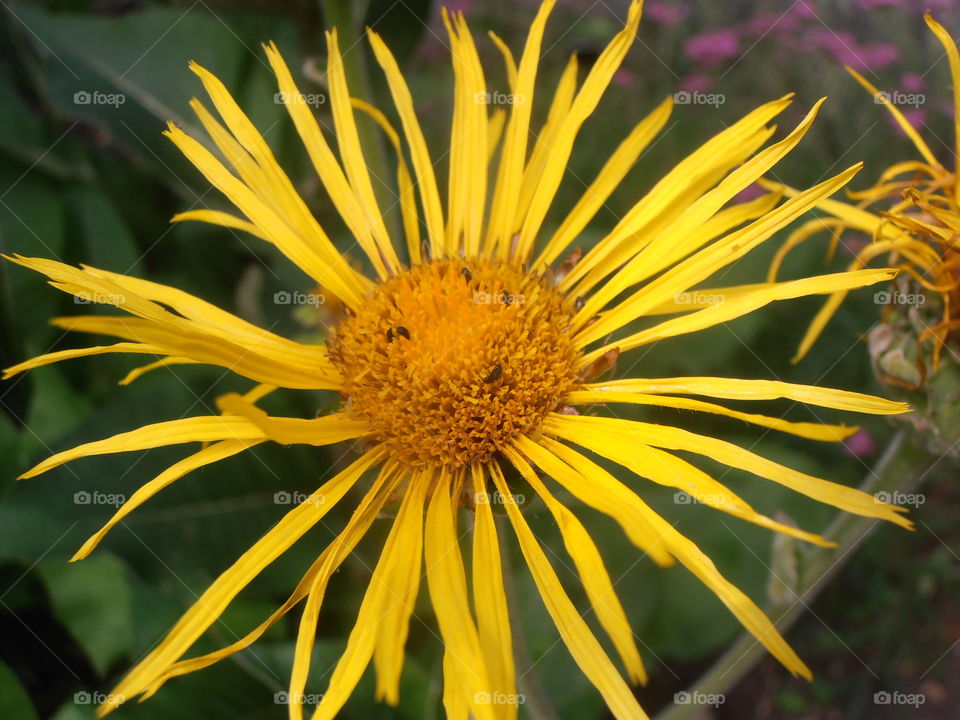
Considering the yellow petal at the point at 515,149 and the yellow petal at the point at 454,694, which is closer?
the yellow petal at the point at 454,694

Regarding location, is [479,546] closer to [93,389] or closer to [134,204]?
[93,389]

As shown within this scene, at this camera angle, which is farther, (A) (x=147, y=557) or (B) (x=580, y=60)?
(B) (x=580, y=60)

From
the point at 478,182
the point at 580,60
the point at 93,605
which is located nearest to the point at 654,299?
the point at 478,182

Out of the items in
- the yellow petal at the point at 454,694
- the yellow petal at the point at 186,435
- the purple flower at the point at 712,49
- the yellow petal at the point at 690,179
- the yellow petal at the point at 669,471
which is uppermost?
the purple flower at the point at 712,49

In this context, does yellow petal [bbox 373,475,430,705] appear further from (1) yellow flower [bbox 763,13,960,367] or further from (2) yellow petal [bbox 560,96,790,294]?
(1) yellow flower [bbox 763,13,960,367]

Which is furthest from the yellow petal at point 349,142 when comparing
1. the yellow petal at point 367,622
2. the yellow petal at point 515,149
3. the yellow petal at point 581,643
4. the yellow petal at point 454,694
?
the yellow petal at point 454,694

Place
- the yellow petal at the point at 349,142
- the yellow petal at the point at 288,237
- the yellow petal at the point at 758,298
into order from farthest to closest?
the yellow petal at the point at 349,142 → the yellow petal at the point at 288,237 → the yellow petal at the point at 758,298

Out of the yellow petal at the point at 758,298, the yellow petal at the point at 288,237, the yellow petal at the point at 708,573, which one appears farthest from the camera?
the yellow petal at the point at 288,237

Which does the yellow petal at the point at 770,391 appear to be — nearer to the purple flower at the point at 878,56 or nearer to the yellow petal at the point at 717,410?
the yellow petal at the point at 717,410
